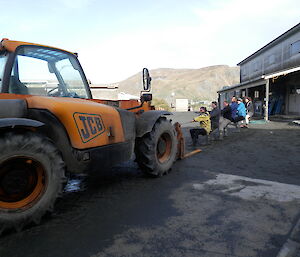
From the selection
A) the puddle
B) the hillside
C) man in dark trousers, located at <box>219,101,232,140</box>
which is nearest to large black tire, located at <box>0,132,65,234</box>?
the puddle

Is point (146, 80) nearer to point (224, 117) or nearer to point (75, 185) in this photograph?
point (75, 185)

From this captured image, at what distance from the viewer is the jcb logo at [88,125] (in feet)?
8.80

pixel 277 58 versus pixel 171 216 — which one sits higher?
pixel 277 58

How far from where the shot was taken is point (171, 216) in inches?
106

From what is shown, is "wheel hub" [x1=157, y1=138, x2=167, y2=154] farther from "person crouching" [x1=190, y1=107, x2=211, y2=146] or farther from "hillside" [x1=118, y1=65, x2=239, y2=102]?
"hillside" [x1=118, y1=65, x2=239, y2=102]

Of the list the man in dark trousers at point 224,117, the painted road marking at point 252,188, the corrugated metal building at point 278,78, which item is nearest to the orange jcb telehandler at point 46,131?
the painted road marking at point 252,188

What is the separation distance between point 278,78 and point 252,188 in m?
18.1

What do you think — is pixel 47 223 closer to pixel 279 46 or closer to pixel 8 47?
pixel 8 47

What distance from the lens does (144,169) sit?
13.3 feet

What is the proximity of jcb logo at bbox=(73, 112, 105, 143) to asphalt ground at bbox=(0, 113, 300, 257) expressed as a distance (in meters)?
0.90

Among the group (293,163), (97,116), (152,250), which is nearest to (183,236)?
(152,250)

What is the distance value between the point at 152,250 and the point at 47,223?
1.19m

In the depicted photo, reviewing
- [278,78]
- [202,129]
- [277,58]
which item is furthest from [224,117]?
[277,58]

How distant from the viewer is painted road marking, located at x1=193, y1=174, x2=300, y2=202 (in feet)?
10.5
